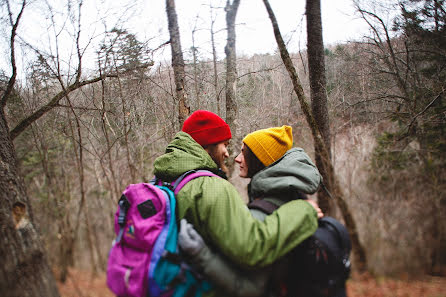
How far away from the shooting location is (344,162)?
15.1ft

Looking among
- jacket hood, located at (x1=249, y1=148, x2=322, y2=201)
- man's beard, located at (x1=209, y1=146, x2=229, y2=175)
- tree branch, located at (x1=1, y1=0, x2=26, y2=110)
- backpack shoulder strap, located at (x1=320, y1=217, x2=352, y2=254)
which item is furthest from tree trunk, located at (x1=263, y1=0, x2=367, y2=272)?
tree branch, located at (x1=1, y1=0, x2=26, y2=110)

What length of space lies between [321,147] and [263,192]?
2448 mm

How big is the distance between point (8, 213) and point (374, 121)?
5.92 m

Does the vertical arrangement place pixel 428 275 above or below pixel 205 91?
below

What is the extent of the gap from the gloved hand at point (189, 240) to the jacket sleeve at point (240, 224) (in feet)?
0.22

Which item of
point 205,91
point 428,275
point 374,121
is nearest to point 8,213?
point 205,91

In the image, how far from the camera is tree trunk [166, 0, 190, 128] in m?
4.79

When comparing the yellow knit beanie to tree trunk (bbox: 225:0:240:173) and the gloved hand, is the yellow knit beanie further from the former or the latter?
tree trunk (bbox: 225:0:240:173)

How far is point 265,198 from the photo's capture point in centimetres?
150

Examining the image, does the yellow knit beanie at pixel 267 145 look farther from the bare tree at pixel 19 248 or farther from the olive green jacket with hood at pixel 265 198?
the bare tree at pixel 19 248

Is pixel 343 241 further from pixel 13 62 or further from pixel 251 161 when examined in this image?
pixel 13 62

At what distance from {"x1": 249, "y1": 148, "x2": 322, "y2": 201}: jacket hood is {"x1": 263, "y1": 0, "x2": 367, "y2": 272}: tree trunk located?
219 centimetres

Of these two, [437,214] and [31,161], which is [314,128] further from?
[31,161]

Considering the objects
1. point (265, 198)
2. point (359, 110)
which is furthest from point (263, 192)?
point (359, 110)
